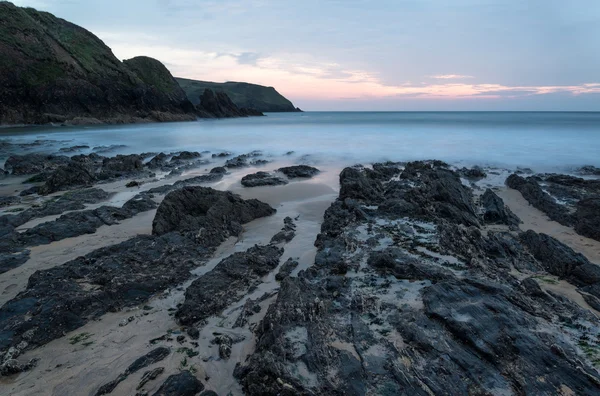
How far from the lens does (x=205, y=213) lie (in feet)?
31.1

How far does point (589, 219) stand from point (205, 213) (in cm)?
1057

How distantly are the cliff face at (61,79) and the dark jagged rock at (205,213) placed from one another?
194 ft

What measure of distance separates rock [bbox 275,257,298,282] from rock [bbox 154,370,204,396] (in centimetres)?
278

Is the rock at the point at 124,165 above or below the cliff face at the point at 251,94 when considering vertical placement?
below

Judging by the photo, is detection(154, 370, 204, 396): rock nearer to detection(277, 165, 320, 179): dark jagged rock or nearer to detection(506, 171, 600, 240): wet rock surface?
detection(506, 171, 600, 240): wet rock surface

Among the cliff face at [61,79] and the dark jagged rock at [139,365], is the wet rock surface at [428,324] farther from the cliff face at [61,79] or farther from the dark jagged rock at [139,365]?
the cliff face at [61,79]

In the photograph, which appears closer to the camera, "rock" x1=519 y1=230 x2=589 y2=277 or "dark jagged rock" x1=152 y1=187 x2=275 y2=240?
"rock" x1=519 y1=230 x2=589 y2=277

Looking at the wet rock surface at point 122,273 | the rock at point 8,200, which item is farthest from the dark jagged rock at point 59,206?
the wet rock surface at point 122,273

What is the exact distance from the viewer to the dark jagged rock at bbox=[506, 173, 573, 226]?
1021cm

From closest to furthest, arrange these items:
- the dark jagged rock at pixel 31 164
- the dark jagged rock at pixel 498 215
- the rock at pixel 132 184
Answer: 1. the dark jagged rock at pixel 498 215
2. the rock at pixel 132 184
3. the dark jagged rock at pixel 31 164

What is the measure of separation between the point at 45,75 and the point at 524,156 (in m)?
68.5

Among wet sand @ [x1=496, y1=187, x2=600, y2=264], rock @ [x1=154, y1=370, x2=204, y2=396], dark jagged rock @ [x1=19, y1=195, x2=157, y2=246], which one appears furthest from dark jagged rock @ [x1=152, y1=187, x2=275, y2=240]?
wet sand @ [x1=496, y1=187, x2=600, y2=264]

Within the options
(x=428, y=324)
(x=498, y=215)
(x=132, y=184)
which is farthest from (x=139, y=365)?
(x=132, y=184)

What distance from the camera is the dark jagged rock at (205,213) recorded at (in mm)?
8531
